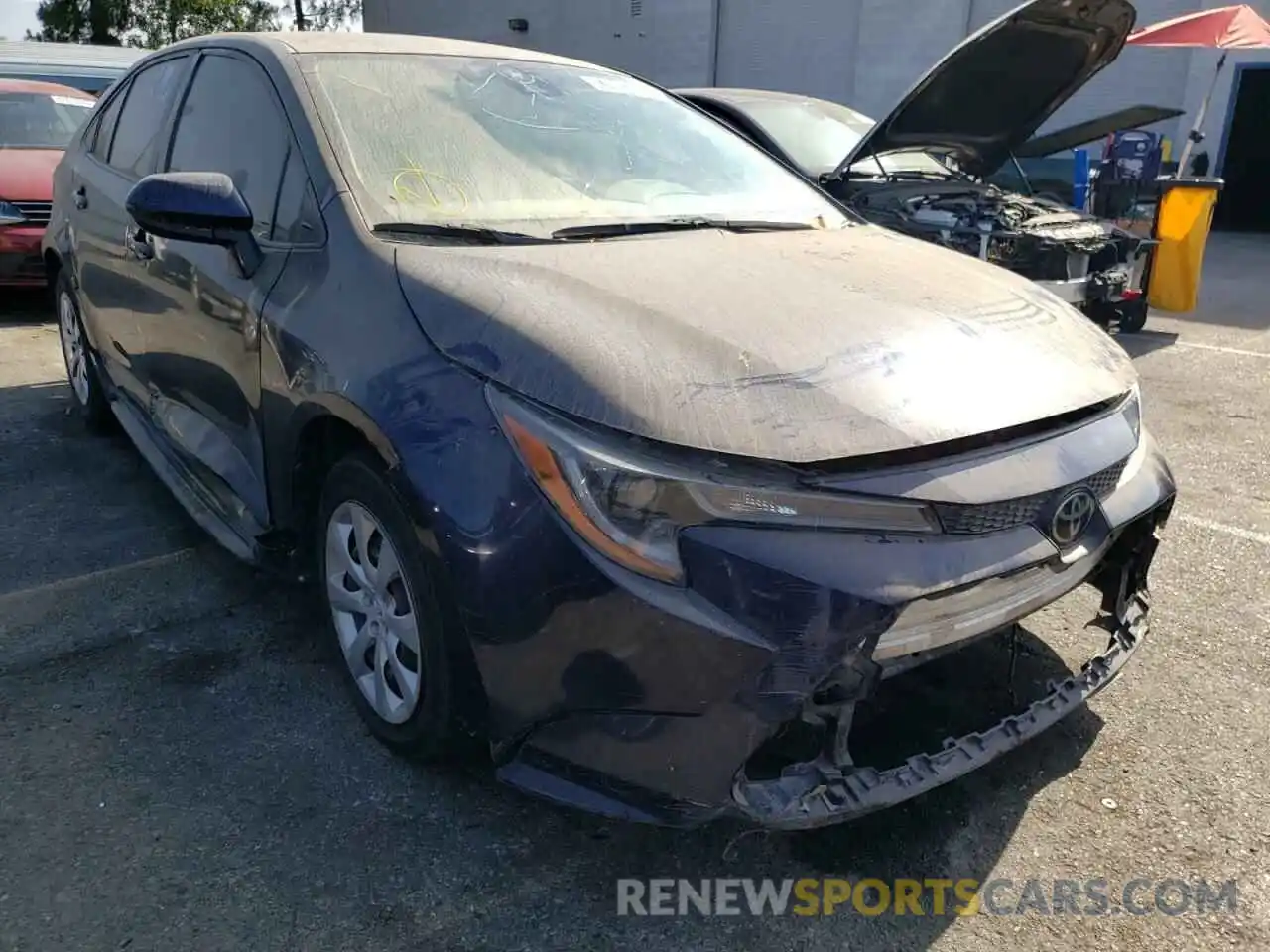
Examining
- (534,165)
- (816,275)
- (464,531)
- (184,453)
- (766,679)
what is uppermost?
(534,165)

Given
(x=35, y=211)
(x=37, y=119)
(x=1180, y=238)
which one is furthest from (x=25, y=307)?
(x=1180, y=238)

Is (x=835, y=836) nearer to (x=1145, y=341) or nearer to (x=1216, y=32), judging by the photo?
(x=1145, y=341)

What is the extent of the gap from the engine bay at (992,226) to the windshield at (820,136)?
26 centimetres

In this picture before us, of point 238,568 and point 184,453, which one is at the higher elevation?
point 184,453

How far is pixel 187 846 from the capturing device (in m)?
2.21

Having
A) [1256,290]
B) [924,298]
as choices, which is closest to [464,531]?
[924,298]

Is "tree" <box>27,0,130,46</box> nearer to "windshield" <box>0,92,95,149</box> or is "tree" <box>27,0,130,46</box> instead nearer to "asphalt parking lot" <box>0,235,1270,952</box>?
"windshield" <box>0,92,95,149</box>

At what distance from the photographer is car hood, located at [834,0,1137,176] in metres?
6.00

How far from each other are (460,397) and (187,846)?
3.77 ft

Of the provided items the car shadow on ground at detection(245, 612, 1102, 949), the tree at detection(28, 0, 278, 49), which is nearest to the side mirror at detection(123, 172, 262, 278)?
the car shadow on ground at detection(245, 612, 1102, 949)

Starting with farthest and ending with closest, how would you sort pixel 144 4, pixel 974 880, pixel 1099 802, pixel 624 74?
pixel 144 4 → pixel 624 74 → pixel 1099 802 → pixel 974 880

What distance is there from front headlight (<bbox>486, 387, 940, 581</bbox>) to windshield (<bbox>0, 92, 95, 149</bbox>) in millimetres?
7970

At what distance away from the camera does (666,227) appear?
2809mm

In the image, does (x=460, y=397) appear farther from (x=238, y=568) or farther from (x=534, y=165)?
(x=238, y=568)
